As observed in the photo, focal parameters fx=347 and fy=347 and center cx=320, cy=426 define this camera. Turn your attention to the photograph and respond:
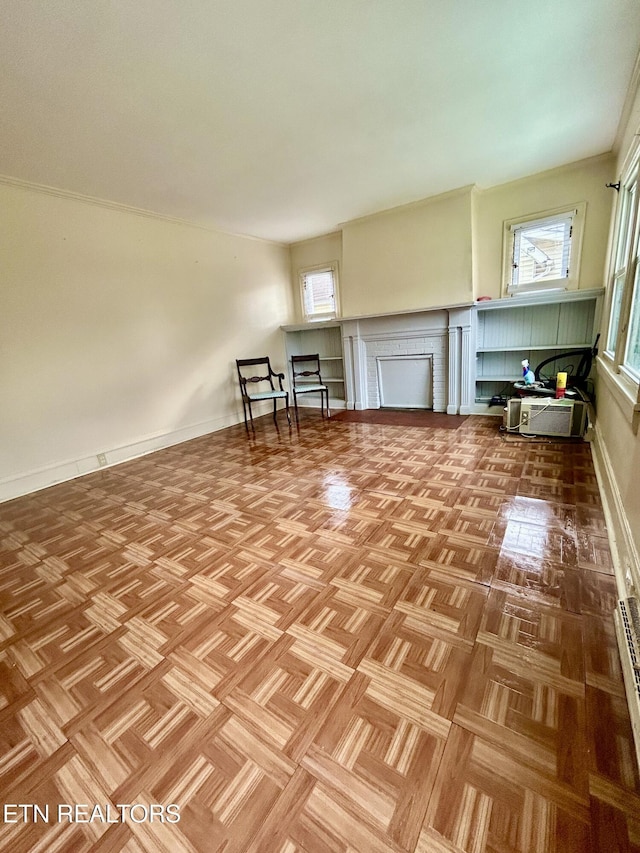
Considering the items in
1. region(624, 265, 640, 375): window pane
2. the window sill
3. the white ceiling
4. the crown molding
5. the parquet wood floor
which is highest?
the white ceiling

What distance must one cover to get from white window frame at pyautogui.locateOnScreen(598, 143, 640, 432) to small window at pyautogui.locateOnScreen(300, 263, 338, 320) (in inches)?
132

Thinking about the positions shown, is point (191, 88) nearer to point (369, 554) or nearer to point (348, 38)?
point (348, 38)

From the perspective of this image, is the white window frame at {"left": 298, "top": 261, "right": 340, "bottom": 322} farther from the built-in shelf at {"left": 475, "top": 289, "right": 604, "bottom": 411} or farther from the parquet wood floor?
the parquet wood floor

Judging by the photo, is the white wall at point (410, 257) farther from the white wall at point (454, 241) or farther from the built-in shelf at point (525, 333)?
the built-in shelf at point (525, 333)

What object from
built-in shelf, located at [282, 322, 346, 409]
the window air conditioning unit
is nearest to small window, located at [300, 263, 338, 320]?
built-in shelf, located at [282, 322, 346, 409]

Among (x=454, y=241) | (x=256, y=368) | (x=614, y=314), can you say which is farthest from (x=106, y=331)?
(x=614, y=314)

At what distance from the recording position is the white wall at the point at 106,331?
2852 millimetres

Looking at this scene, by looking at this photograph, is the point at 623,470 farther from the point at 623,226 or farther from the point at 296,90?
the point at 296,90

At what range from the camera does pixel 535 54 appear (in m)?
1.96

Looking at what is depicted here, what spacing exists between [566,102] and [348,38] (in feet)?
5.73

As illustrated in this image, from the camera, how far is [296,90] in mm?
2070

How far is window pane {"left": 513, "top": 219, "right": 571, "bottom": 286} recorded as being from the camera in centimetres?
368

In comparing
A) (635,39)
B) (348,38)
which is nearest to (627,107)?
(635,39)

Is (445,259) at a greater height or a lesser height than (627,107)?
lesser
